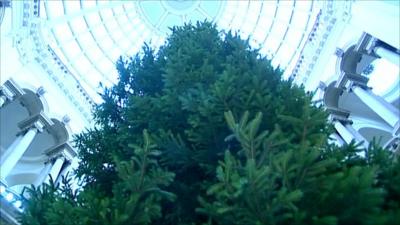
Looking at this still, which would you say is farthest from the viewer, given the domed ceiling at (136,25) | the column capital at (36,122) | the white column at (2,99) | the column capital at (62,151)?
the domed ceiling at (136,25)

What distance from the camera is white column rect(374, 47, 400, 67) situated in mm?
12053

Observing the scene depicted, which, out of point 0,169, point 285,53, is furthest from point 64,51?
point 285,53

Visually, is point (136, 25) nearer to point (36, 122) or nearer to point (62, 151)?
point (36, 122)

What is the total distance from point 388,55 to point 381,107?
5.44 ft

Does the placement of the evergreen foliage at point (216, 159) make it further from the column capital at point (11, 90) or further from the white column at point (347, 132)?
the column capital at point (11, 90)

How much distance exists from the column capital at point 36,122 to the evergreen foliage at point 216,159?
1078 cm

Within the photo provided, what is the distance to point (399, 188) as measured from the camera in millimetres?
3215

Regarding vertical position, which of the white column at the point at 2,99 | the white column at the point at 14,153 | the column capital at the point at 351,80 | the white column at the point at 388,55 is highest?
the column capital at the point at 351,80

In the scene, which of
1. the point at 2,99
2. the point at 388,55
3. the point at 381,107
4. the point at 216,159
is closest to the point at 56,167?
the point at 2,99

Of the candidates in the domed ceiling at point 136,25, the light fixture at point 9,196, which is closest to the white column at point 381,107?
the domed ceiling at point 136,25

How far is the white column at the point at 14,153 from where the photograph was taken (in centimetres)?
1325

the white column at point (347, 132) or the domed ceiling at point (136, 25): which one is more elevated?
the domed ceiling at point (136, 25)

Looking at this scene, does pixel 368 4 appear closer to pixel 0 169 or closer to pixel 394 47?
A: pixel 394 47

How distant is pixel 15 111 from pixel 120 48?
26.3 feet
